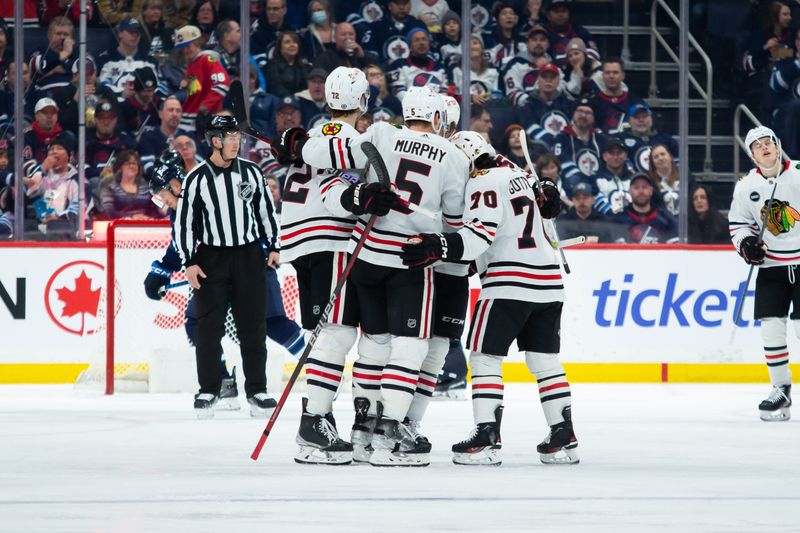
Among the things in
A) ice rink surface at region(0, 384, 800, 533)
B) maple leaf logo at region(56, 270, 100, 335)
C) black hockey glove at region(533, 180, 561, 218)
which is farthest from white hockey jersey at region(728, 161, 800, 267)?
maple leaf logo at region(56, 270, 100, 335)

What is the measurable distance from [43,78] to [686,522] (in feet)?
19.7

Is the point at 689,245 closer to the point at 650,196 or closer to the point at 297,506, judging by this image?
the point at 650,196

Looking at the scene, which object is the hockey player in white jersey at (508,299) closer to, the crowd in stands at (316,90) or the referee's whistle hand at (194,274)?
the referee's whistle hand at (194,274)

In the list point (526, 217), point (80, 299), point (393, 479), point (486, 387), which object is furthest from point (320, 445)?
point (80, 299)

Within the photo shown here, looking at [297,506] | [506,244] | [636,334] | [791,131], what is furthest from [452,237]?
[791,131]

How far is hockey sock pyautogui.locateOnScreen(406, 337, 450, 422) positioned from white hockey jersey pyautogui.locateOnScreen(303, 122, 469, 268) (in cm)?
43

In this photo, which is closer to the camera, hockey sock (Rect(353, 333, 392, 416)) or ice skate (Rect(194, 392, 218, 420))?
hockey sock (Rect(353, 333, 392, 416))

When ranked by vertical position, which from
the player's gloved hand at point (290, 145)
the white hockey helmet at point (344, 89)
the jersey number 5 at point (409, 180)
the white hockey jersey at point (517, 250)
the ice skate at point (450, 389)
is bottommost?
the ice skate at point (450, 389)

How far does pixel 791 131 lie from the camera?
9258 millimetres

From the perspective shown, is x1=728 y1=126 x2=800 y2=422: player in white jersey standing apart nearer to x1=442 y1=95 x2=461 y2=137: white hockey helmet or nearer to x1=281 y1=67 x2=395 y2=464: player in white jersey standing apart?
x1=442 y1=95 x2=461 y2=137: white hockey helmet

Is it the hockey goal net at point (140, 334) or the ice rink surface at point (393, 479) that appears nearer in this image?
the ice rink surface at point (393, 479)

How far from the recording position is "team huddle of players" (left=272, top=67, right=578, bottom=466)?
14.7ft

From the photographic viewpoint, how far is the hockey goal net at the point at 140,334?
7492mm

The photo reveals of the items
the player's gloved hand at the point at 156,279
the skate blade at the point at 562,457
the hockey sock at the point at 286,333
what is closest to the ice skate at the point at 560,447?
the skate blade at the point at 562,457
